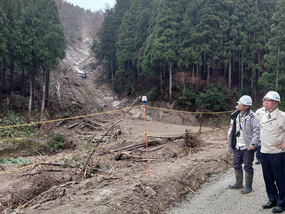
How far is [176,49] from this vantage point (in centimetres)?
2223

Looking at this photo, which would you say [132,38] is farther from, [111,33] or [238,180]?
[238,180]

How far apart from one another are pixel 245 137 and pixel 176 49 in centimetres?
1905

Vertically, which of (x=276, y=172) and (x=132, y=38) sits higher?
(x=132, y=38)

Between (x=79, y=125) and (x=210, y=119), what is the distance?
1156 cm

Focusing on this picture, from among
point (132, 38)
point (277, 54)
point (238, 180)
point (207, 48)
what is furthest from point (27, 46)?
point (277, 54)

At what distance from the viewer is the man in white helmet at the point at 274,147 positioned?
346cm

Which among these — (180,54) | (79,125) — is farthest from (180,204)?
(180,54)

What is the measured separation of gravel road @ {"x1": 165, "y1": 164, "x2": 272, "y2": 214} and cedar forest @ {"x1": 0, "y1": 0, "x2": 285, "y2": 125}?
14.2 metres

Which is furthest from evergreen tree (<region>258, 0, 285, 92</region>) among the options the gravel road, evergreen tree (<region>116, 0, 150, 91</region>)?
the gravel road

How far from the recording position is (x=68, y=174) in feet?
20.2

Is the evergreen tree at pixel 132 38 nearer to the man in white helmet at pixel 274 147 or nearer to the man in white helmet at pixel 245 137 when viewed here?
the man in white helmet at pixel 245 137

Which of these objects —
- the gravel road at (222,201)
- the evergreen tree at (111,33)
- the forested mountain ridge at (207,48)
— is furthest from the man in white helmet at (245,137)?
the evergreen tree at (111,33)

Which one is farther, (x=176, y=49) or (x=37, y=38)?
(x=176, y=49)

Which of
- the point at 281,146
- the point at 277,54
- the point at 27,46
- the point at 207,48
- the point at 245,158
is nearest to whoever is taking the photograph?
the point at 281,146
